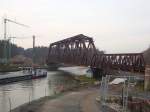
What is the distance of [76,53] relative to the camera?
4596 inches

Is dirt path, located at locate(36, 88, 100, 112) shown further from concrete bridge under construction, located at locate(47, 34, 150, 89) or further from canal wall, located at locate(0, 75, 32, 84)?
canal wall, located at locate(0, 75, 32, 84)

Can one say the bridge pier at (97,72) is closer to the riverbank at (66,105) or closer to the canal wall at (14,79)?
the canal wall at (14,79)

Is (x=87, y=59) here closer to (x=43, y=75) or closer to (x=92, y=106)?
(x=43, y=75)

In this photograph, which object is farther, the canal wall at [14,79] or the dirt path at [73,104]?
the canal wall at [14,79]

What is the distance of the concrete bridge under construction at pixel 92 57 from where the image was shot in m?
77.3

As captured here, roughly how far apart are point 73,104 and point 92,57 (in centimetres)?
6598

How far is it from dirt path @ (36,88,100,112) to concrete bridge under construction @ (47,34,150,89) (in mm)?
15493

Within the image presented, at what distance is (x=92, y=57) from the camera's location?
105 metres

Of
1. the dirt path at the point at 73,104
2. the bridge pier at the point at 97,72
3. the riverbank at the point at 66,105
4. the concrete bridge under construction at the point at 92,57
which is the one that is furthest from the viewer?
the bridge pier at the point at 97,72

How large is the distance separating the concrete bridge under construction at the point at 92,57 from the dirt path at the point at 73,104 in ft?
50.8

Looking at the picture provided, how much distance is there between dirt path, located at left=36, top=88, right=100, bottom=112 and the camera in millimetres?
36062

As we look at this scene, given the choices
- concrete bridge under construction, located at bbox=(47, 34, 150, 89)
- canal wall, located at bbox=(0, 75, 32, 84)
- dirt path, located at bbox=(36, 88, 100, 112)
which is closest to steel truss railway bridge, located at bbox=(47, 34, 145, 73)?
concrete bridge under construction, located at bbox=(47, 34, 150, 89)

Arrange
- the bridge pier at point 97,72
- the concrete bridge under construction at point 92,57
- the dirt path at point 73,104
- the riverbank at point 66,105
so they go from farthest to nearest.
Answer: the bridge pier at point 97,72
the concrete bridge under construction at point 92,57
the riverbank at point 66,105
the dirt path at point 73,104

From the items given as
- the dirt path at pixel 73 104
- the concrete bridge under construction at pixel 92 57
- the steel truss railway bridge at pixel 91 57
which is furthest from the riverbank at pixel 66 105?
the steel truss railway bridge at pixel 91 57
